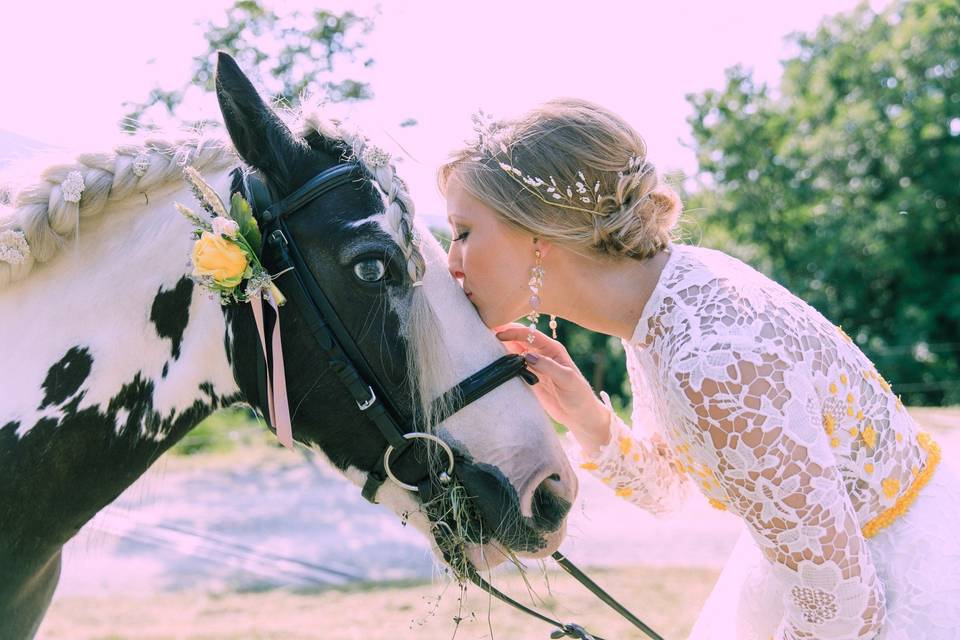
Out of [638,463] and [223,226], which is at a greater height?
[223,226]

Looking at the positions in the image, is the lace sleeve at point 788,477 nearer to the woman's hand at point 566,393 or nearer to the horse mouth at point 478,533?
the horse mouth at point 478,533

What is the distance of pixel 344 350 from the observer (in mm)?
1940

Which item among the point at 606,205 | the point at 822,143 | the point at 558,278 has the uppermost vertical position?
the point at 606,205

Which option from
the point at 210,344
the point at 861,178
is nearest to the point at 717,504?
the point at 210,344

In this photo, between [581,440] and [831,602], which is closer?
[831,602]

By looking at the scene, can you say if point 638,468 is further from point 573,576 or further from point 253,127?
point 253,127

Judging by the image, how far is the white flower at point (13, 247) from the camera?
1848 millimetres

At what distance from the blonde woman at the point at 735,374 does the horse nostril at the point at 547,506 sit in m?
0.34

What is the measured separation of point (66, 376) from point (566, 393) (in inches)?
54.1

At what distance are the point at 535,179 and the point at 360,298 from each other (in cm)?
→ 53

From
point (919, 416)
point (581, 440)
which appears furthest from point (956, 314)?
point (581, 440)

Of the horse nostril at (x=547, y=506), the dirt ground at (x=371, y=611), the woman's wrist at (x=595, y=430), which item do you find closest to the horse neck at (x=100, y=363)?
the horse nostril at (x=547, y=506)

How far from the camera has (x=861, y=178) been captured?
89.4 ft

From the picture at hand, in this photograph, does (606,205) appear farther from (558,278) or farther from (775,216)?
(775,216)
